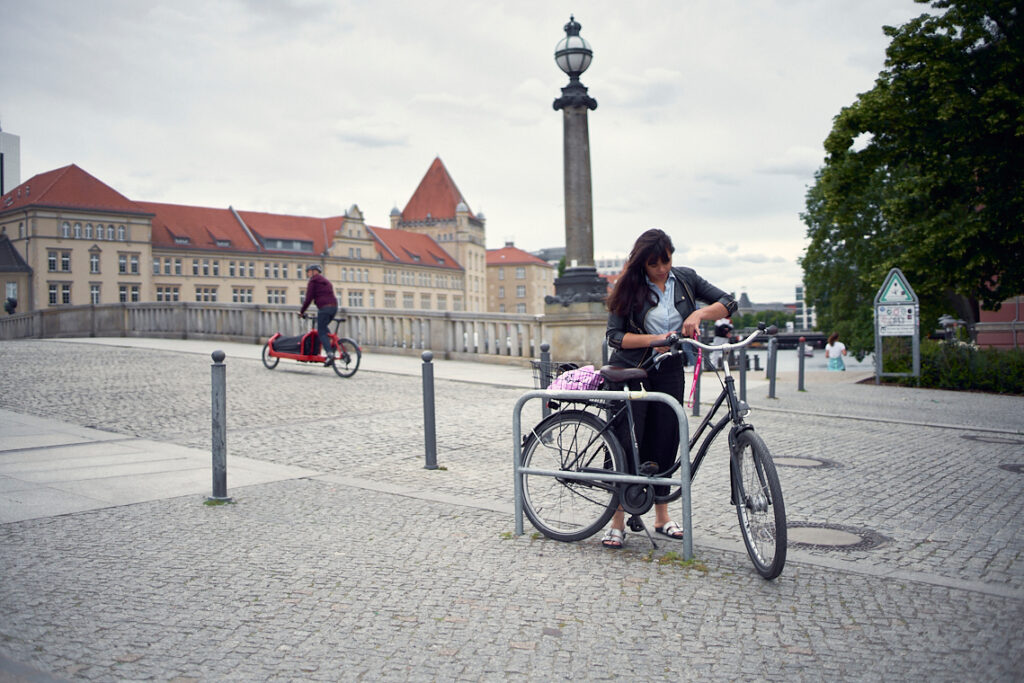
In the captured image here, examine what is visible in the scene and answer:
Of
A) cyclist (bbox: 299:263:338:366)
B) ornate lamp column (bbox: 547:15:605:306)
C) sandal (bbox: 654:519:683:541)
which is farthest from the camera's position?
ornate lamp column (bbox: 547:15:605:306)

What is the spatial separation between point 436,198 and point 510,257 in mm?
21675

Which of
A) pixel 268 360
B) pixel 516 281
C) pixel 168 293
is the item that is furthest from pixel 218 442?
pixel 516 281

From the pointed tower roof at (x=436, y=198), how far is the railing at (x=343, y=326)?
113641 millimetres

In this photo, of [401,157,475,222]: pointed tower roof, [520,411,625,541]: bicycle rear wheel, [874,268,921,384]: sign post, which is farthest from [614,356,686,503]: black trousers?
[401,157,475,222]: pointed tower roof

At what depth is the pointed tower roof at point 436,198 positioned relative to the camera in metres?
144

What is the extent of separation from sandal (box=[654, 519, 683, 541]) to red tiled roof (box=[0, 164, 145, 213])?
92839 mm

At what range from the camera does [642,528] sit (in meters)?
5.32

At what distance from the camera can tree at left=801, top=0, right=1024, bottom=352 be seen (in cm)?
2166

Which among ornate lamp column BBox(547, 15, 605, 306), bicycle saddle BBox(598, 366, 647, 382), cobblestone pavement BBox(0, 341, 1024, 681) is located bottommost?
cobblestone pavement BBox(0, 341, 1024, 681)

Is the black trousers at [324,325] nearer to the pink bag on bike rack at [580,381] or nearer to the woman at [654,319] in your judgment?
the pink bag on bike rack at [580,381]

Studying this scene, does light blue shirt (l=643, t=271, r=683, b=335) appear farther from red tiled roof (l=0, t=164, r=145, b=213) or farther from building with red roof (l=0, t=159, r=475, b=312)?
red tiled roof (l=0, t=164, r=145, b=213)

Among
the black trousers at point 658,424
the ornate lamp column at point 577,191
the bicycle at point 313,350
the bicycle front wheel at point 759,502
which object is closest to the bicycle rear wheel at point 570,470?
the black trousers at point 658,424

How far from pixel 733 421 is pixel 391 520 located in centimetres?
231

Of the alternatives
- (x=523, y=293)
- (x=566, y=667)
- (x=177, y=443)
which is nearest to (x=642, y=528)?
(x=566, y=667)
